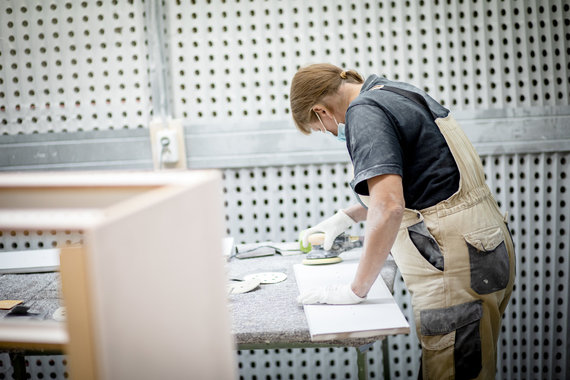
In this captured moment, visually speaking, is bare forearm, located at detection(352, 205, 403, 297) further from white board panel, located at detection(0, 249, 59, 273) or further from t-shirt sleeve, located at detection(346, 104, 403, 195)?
white board panel, located at detection(0, 249, 59, 273)

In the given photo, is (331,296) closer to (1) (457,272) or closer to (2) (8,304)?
(1) (457,272)

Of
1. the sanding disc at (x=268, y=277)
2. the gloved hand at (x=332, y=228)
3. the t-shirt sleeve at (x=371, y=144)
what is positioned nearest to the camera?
the t-shirt sleeve at (x=371, y=144)

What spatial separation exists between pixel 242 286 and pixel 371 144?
74cm

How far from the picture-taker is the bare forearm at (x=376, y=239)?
5.45ft

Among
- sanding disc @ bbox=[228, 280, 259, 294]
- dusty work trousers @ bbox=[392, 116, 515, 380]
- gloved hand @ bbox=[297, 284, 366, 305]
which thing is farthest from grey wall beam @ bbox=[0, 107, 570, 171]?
gloved hand @ bbox=[297, 284, 366, 305]

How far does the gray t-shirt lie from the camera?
68.1 inches

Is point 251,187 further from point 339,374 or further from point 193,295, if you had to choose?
point 193,295

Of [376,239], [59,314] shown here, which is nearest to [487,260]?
[376,239]

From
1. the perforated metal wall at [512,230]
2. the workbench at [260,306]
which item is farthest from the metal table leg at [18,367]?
the perforated metal wall at [512,230]

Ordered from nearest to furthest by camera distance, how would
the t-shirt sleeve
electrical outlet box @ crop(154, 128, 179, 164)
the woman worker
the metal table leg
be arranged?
1. the t-shirt sleeve
2. the woman worker
3. the metal table leg
4. electrical outlet box @ crop(154, 128, 179, 164)

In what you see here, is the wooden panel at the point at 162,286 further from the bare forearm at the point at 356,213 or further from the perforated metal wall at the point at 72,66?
the perforated metal wall at the point at 72,66

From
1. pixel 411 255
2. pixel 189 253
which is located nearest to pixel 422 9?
pixel 411 255

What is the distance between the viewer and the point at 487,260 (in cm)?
183

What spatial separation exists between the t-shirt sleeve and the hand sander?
1.80 ft
